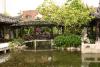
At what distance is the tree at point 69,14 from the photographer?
40.7m

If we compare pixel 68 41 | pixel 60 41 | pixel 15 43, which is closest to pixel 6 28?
pixel 15 43

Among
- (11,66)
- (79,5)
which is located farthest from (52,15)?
(11,66)

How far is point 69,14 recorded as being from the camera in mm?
Result: 40938

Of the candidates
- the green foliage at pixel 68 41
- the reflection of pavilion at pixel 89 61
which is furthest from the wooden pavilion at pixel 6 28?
the reflection of pavilion at pixel 89 61

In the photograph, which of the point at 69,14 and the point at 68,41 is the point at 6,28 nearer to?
the point at 69,14

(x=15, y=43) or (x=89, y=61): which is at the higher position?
(x=15, y=43)

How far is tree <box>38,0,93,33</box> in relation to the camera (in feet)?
134

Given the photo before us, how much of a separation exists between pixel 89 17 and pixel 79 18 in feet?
4.03

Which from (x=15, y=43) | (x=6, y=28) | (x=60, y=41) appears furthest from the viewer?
(x=6, y=28)

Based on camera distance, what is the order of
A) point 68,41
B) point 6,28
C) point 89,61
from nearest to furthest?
point 89,61 < point 68,41 < point 6,28

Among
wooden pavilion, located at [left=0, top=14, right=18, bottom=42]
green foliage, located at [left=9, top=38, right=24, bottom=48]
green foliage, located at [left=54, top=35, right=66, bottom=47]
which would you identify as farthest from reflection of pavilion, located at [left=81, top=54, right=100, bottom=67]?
wooden pavilion, located at [left=0, top=14, right=18, bottom=42]

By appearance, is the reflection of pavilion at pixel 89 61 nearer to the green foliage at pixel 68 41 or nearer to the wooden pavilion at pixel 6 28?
the green foliage at pixel 68 41

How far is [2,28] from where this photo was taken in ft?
139

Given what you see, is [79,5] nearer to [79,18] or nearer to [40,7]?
[79,18]
